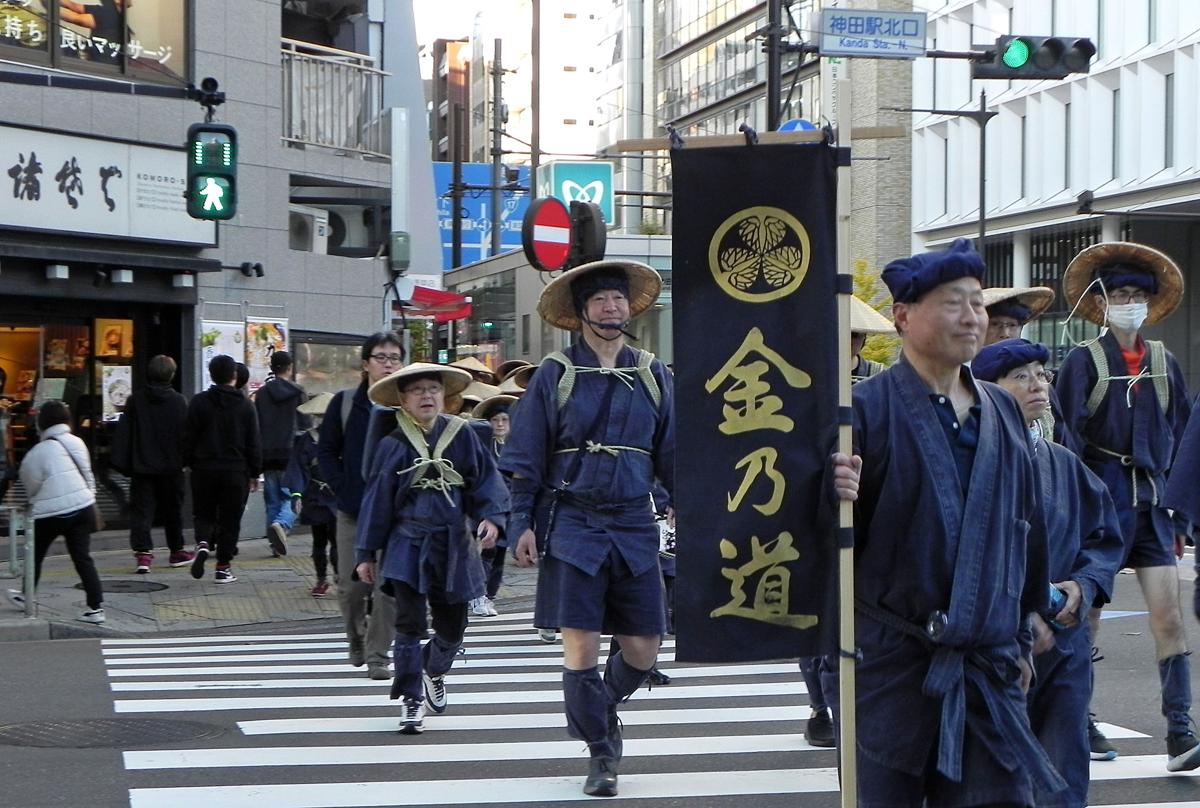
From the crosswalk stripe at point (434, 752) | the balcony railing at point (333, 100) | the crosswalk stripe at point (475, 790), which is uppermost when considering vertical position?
the balcony railing at point (333, 100)

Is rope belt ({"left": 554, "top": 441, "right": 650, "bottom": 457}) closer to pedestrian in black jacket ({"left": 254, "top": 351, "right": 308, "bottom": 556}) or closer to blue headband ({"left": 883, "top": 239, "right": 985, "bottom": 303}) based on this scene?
blue headband ({"left": 883, "top": 239, "right": 985, "bottom": 303})

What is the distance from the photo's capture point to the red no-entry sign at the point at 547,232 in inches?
458

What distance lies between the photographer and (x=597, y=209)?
37.9 feet

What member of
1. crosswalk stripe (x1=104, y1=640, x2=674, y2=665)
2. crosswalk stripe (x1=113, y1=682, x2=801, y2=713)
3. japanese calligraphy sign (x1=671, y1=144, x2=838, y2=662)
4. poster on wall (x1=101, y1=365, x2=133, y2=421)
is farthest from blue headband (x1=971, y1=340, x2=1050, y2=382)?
poster on wall (x1=101, y1=365, x2=133, y2=421)

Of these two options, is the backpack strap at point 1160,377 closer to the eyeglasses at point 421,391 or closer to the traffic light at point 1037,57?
the eyeglasses at point 421,391

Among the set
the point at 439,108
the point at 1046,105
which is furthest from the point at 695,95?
the point at 439,108

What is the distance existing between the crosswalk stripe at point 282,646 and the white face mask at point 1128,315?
5.18 meters

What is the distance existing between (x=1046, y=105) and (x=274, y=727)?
122 feet

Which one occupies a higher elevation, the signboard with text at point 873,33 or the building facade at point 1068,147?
the building facade at point 1068,147

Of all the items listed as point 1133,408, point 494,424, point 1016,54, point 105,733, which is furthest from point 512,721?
point 1016,54

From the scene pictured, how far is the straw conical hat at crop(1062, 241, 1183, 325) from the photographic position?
7.27m

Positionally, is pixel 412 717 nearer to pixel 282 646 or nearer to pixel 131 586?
pixel 282 646

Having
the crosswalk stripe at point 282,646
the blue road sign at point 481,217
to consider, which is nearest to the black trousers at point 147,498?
the crosswalk stripe at point 282,646

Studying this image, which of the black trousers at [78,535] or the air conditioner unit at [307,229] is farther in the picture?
the air conditioner unit at [307,229]
